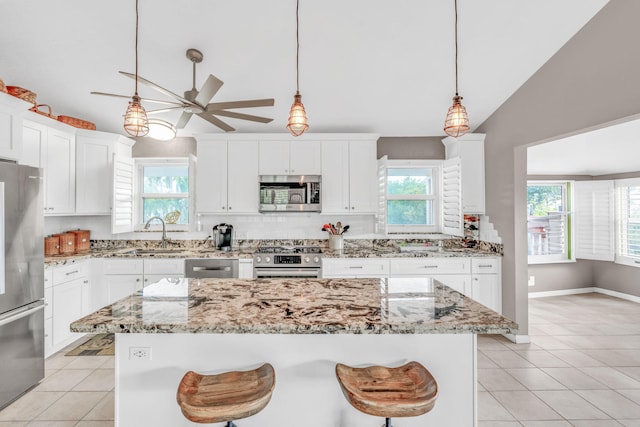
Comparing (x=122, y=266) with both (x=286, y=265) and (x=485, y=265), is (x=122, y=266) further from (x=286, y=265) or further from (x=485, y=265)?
(x=485, y=265)

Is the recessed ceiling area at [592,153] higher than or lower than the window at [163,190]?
→ higher

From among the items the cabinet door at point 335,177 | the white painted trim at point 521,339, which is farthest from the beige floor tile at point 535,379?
the cabinet door at point 335,177

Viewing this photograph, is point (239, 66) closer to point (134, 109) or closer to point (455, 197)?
point (134, 109)

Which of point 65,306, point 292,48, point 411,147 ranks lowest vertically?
point 65,306

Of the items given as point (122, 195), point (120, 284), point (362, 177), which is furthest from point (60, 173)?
point (362, 177)

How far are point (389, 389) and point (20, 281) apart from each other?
9.28 feet

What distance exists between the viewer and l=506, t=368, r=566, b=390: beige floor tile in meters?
2.51

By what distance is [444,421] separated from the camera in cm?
148

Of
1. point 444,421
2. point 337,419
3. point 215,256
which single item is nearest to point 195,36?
point 215,256

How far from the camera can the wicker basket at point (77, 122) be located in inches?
135

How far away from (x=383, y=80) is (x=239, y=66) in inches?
55.9

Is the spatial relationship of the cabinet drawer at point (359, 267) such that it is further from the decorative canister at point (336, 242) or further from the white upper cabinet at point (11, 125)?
the white upper cabinet at point (11, 125)

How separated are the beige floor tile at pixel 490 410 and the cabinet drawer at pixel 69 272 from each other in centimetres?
378

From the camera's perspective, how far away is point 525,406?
7.42 feet
